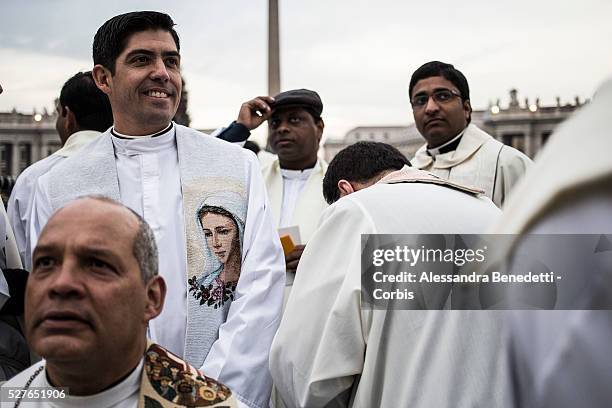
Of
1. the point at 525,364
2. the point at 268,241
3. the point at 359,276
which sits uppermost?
the point at 268,241

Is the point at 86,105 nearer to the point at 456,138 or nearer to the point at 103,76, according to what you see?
the point at 103,76

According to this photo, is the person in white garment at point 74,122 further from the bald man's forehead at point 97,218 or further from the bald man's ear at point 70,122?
the bald man's forehead at point 97,218

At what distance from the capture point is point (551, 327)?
3.19 feet

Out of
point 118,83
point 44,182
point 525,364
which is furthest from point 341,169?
point 525,364

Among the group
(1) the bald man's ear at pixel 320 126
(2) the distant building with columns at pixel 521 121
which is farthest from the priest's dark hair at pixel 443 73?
(2) the distant building with columns at pixel 521 121

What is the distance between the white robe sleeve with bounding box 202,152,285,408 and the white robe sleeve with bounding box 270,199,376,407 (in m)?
0.35

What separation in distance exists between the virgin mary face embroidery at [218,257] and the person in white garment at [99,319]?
2.94 feet

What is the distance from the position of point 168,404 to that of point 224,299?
1094mm

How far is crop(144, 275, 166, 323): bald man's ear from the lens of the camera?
2.19m

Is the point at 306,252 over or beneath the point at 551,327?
over

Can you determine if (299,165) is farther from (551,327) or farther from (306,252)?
(551,327)

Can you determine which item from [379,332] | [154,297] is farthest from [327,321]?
[154,297]

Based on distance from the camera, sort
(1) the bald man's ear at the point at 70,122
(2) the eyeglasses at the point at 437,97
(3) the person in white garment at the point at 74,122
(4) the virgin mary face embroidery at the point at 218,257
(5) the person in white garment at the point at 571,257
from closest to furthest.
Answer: (5) the person in white garment at the point at 571,257 < (4) the virgin mary face embroidery at the point at 218,257 < (3) the person in white garment at the point at 74,122 < (1) the bald man's ear at the point at 70,122 < (2) the eyeglasses at the point at 437,97

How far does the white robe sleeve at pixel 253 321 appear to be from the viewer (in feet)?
9.69
